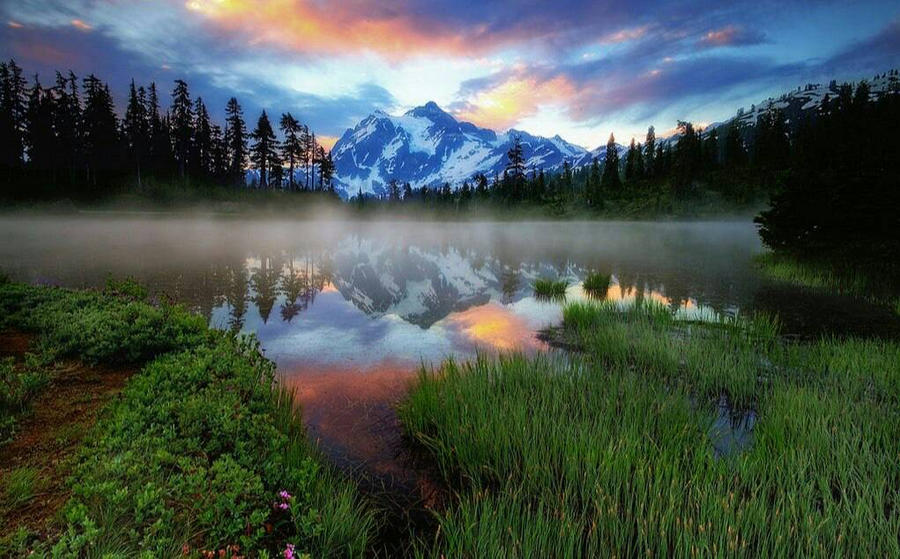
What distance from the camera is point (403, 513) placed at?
176 inches

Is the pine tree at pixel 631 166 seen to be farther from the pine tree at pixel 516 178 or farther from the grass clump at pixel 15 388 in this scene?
the grass clump at pixel 15 388

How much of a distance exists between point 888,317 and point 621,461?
14.4 m

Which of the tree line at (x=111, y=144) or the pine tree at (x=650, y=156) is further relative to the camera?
the pine tree at (x=650, y=156)

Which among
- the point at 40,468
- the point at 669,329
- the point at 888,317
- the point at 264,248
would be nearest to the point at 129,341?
the point at 40,468

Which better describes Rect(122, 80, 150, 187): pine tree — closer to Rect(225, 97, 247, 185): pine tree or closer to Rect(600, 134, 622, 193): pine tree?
Rect(225, 97, 247, 185): pine tree

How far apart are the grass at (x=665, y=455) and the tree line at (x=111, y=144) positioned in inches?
3066

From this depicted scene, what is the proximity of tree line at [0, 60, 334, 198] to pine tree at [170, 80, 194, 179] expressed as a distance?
0.57 feet

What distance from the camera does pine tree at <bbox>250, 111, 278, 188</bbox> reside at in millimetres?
78375

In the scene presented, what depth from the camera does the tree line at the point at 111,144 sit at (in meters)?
67.6

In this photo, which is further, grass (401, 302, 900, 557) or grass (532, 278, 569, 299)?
grass (532, 278, 569, 299)

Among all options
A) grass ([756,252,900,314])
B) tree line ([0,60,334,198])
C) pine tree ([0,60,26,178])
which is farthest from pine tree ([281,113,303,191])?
grass ([756,252,900,314])

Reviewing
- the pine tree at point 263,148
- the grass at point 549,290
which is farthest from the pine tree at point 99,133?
the grass at point 549,290

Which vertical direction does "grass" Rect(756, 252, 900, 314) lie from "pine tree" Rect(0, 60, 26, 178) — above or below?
below

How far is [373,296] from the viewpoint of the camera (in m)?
16.9
